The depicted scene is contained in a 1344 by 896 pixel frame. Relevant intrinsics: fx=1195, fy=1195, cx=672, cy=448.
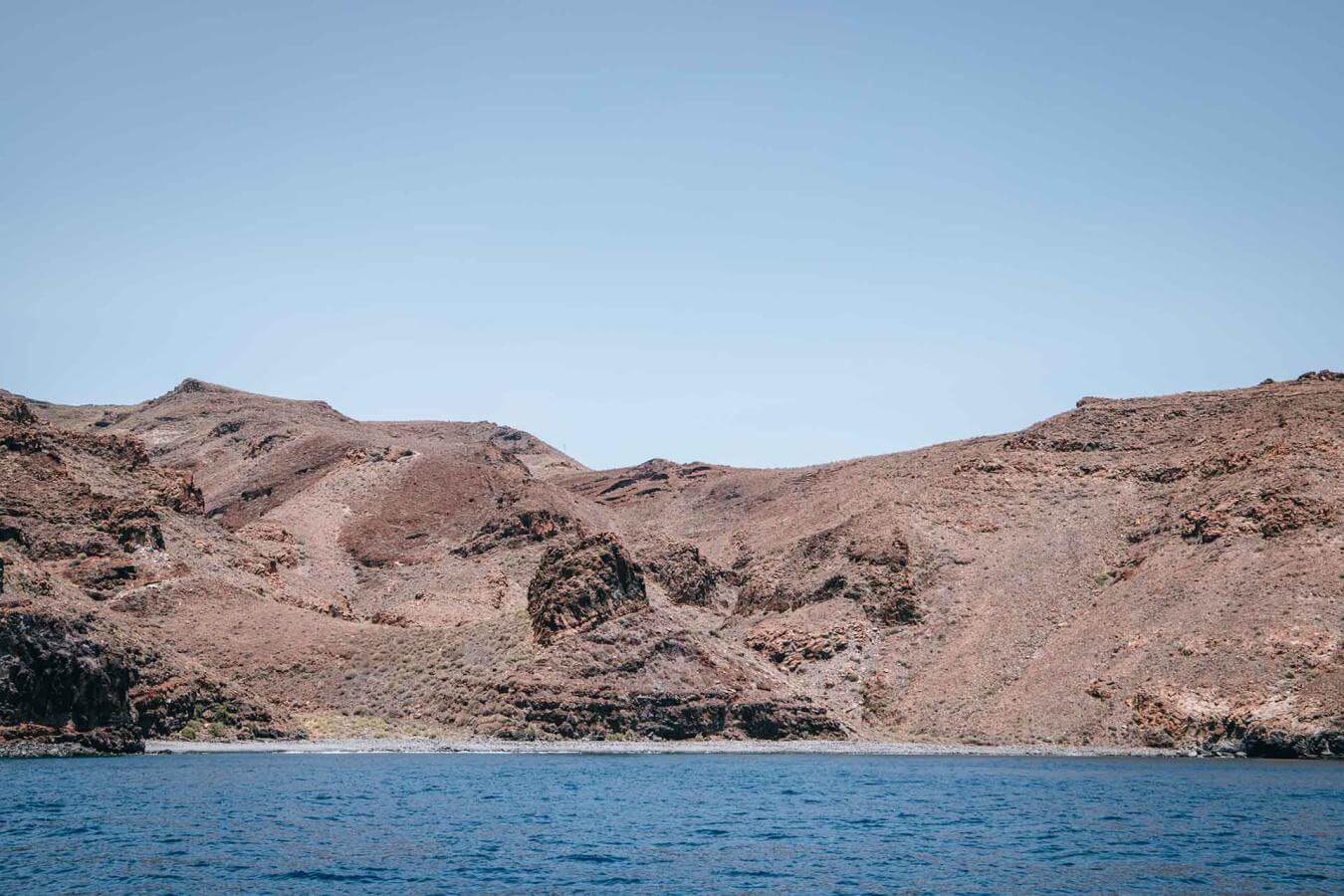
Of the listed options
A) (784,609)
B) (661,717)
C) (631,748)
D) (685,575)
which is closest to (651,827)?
(631,748)

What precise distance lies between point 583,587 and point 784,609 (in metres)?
22.6

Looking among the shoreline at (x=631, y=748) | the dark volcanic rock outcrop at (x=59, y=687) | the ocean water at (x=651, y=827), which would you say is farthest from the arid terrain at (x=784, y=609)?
the ocean water at (x=651, y=827)

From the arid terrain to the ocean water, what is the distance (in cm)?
773

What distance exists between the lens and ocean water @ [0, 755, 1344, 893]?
28.5 meters

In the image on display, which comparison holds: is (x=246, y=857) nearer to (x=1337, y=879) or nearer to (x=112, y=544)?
(x=1337, y=879)

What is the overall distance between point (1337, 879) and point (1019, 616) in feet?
179

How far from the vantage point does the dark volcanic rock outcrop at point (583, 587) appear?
72.7 m

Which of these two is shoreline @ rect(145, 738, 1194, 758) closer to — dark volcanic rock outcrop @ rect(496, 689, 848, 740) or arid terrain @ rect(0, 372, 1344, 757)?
dark volcanic rock outcrop @ rect(496, 689, 848, 740)

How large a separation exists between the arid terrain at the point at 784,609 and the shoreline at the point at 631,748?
1128 millimetres

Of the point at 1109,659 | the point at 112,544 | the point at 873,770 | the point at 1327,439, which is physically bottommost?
the point at 873,770

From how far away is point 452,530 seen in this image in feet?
396

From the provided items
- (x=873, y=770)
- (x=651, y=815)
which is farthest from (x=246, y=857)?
(x=873, y=770)

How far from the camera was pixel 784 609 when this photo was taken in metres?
90.9

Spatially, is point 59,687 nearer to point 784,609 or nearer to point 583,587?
point 583,587
